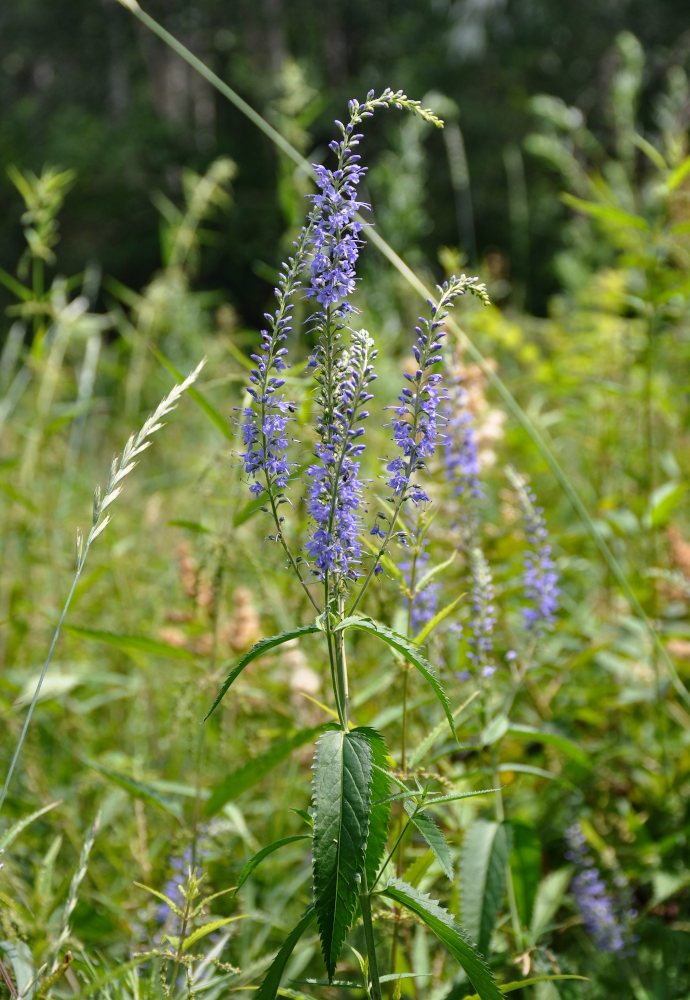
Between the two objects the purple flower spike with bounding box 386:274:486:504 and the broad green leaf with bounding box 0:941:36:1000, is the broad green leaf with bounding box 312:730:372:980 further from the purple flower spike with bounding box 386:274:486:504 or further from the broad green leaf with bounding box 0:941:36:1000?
the broad green leaf with bounding box 0:941:36:1000

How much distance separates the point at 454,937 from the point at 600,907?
73 cm

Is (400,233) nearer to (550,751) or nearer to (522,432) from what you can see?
(522,432)

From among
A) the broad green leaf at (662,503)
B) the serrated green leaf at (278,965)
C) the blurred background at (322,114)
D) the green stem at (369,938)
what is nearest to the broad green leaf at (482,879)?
the green stem at (369,938)

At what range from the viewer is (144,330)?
273cm

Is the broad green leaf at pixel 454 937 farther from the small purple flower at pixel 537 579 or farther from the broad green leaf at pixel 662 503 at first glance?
the broad green leaf at pixel 662 503

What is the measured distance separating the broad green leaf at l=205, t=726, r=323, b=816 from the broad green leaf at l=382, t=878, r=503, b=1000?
390mm

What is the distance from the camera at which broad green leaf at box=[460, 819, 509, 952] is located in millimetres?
1152

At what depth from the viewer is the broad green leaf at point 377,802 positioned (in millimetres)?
823

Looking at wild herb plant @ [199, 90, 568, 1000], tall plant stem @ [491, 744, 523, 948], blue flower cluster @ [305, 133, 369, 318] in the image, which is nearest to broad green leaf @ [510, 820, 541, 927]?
tall plant stem @ [491, 744, 523, 948]

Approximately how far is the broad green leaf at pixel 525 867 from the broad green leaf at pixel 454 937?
46 centimetres

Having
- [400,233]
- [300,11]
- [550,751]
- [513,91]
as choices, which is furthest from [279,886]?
[300,11]

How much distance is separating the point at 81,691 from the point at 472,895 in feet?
5.25

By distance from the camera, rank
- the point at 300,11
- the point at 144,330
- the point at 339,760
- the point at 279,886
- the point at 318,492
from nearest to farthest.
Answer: the point at 339,760 < the point at 318,492 < the point at 279,886 < the point at 144,330 < the point at 300,11

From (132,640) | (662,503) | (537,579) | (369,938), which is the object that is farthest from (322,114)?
(369,938)
